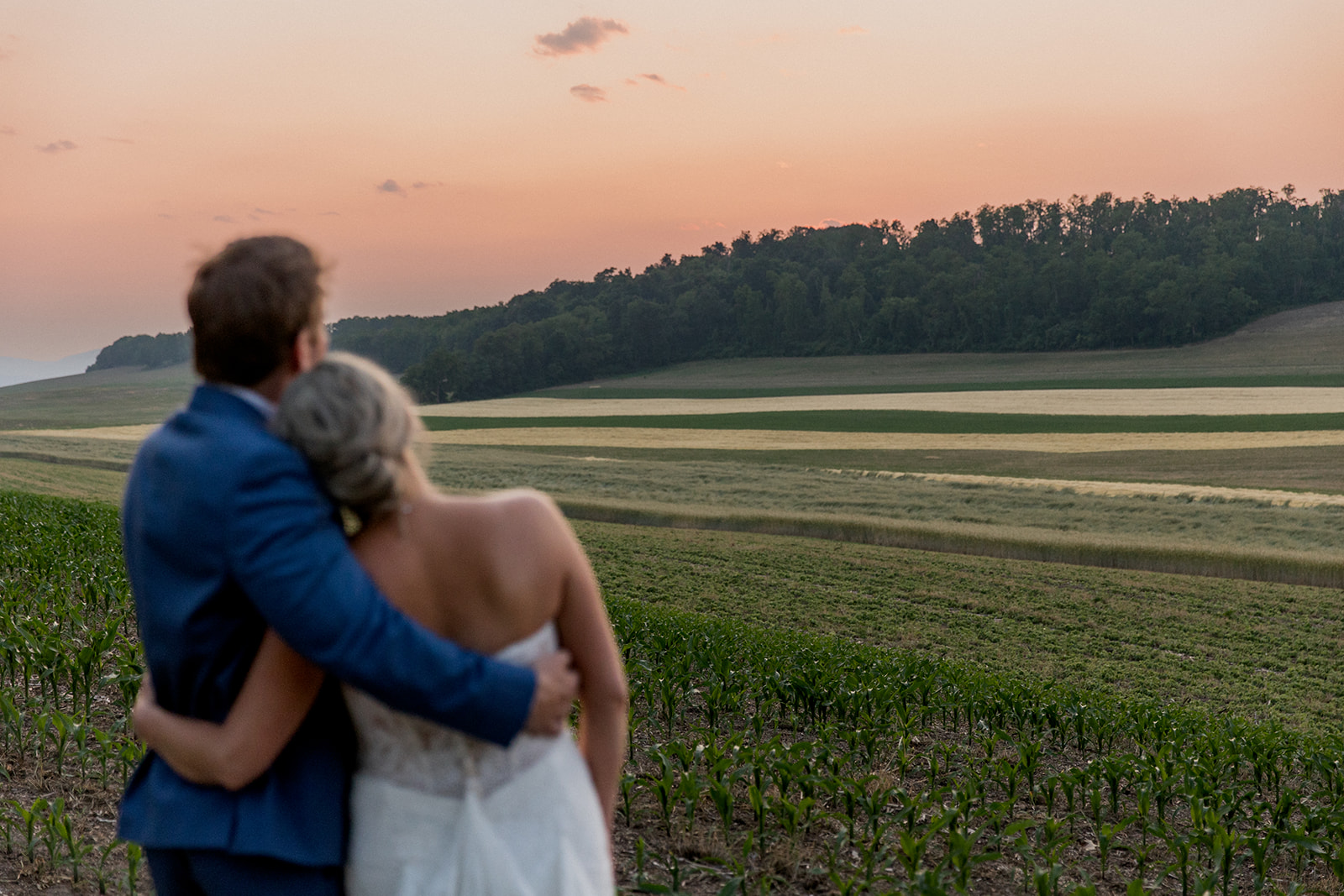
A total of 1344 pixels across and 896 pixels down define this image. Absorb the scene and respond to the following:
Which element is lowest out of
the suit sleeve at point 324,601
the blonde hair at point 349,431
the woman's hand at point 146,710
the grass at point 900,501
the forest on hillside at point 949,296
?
the grass at point 900,501

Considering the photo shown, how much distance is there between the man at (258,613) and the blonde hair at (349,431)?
0.13 feet

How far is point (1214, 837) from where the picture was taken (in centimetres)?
532

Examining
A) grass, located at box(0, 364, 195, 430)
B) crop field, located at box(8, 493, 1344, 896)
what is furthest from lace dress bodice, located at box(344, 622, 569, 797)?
grass, located at box(0, 364, 195, 430)

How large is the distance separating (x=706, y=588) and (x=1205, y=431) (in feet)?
98.2

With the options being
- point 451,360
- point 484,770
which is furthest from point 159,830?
point 451,360

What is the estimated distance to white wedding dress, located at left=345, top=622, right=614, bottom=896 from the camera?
2.02m

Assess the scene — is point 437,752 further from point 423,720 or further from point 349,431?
point 349,431

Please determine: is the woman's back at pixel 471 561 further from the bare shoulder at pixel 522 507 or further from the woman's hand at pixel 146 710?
the woman's hand at pixel 146 710

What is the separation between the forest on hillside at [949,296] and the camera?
7994cm

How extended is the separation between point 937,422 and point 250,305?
49.2m

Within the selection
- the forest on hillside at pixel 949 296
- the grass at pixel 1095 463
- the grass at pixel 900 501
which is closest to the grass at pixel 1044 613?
the grass at pixel 900 501

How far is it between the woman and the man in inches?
2.4

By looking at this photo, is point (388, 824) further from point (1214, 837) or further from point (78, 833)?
point (1214, 837)

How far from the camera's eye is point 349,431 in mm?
1851
